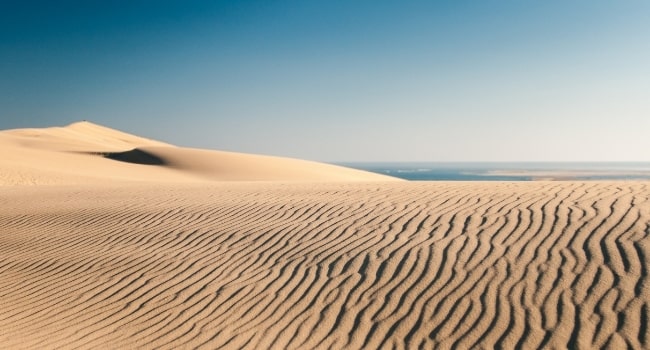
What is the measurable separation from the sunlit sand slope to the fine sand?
21mm

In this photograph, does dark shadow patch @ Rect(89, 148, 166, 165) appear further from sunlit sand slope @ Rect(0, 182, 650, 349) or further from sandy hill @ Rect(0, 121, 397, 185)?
sunlit sand slope @ Rect(0, 182, 650, 349)

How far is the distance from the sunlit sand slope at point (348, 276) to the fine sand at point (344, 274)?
0.02m

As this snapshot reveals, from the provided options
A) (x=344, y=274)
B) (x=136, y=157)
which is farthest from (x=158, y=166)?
(x=344, y=274)

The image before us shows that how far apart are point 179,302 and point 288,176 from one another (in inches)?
1049

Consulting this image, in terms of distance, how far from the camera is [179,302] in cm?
607

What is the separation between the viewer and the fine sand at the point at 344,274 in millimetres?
5051

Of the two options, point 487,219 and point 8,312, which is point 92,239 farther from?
point 487,219

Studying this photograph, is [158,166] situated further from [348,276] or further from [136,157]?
[348,276]

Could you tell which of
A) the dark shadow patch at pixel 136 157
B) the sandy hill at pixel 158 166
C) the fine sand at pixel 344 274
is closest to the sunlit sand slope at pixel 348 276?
the fine sand at pixel 344 274

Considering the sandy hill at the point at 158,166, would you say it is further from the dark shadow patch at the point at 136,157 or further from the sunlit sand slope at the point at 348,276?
the sunlit sand slope at the point at 348,276

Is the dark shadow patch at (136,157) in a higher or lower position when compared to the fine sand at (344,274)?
higher

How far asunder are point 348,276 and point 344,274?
0.27ft

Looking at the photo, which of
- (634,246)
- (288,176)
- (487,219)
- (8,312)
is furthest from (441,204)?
(288,176)

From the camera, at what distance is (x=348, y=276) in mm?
6203
